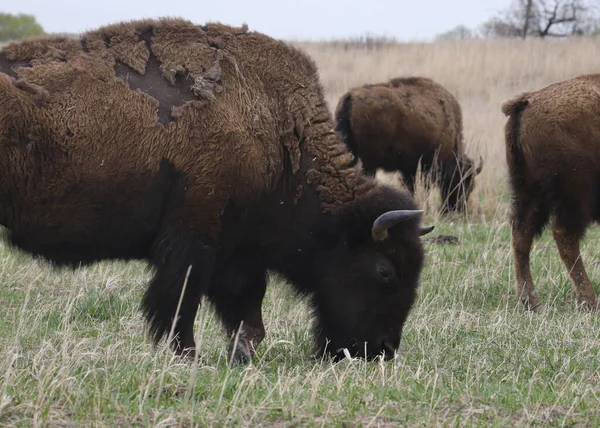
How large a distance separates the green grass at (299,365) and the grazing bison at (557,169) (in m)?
0.35

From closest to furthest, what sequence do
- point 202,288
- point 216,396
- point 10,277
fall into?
point 216,396, point 202,288, point 10,277

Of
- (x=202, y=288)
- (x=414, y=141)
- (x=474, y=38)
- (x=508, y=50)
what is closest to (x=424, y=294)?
(x=202, y=288)

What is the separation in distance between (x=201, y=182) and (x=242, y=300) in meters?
1.04

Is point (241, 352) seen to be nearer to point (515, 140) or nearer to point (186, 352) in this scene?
point (186, 352)

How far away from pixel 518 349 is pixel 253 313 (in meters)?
1.65

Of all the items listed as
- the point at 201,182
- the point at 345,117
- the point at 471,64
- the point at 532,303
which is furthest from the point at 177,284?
the point at 471,64

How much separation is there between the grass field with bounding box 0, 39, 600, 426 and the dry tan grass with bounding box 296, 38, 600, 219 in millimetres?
13314

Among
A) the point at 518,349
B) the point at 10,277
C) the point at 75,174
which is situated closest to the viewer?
the point at 75,174

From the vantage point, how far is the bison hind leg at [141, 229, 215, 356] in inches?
194

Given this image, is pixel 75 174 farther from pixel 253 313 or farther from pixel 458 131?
pixel 458 131

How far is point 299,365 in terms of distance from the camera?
16.5 feet

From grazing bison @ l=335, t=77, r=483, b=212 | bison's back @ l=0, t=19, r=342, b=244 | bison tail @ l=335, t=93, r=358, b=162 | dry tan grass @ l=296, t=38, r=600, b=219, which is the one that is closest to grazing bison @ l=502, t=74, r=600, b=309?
bison's back @ l=0, t=19, r=342, b=244

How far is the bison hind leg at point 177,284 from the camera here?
194 inches

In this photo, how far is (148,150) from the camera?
4.83 m
